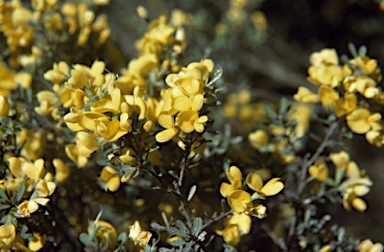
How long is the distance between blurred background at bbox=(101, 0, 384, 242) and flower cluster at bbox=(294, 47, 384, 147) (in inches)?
33.4

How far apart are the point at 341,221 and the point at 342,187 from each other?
1.33 m

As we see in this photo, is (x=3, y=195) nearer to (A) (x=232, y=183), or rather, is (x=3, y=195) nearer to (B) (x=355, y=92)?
(A) (x=232, y=183)

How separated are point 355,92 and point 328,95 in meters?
0.12

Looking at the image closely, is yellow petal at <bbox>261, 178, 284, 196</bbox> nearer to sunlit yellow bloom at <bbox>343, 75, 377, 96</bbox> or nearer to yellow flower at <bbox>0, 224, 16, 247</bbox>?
sunlit yellow bloom at <bbox>343, 75, 377, 96</bbox>

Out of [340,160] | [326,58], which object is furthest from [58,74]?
[340,160]

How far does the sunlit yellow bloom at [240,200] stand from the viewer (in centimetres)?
94

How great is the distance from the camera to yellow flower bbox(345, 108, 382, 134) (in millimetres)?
1183

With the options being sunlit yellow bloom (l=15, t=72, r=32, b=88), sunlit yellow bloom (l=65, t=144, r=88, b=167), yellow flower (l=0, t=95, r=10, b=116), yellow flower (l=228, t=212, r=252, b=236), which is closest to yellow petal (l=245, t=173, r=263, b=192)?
yellow flower (l=228, t=212, r=252, b=236)

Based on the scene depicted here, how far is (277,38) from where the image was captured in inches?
122

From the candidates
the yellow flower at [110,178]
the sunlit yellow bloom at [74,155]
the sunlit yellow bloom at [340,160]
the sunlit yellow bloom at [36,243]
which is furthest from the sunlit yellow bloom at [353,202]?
the sunlit yellow bloom at [36,243]

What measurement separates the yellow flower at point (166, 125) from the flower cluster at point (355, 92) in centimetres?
63

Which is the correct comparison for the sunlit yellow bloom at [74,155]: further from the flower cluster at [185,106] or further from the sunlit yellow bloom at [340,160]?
the sunlit yellow bloom at [340,160]

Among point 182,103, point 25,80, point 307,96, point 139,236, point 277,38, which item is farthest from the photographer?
point 277,38

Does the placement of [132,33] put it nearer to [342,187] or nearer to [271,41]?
[271,41]
